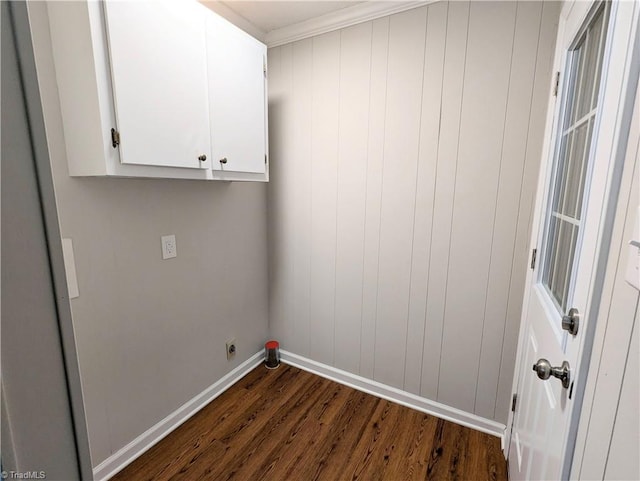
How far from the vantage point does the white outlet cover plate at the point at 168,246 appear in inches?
63.7

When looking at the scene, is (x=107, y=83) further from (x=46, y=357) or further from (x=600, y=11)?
(x=600, y=11)

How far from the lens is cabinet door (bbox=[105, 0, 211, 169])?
1108 mm

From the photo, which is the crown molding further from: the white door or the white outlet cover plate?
the white outlet cover plate

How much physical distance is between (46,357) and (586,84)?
→ 1455mm

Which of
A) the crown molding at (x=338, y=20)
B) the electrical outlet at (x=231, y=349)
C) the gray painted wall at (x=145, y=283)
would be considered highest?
the crown molding at (x=338, y=20)

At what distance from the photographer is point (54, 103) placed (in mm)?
1147

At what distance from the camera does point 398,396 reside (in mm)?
1995

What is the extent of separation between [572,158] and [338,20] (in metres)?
1.48

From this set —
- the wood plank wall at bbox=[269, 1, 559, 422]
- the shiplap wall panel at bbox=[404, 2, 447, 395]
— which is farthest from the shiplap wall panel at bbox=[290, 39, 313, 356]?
the shiplap wall panel at bbox=[404, 2, 447, 395]

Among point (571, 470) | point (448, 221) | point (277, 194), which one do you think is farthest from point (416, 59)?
point (571, 470)

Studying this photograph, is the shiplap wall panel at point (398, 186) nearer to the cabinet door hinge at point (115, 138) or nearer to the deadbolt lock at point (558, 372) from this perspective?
the deadbolt lock at point (558, 372)

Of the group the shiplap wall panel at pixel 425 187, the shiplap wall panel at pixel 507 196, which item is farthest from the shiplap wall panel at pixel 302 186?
the shiplap wall panel at pixel 507 196

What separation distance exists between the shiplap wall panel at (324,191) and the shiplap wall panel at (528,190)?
3.37 ft

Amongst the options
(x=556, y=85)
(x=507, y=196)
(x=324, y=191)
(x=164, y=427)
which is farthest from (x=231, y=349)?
(x=556, y=85)
